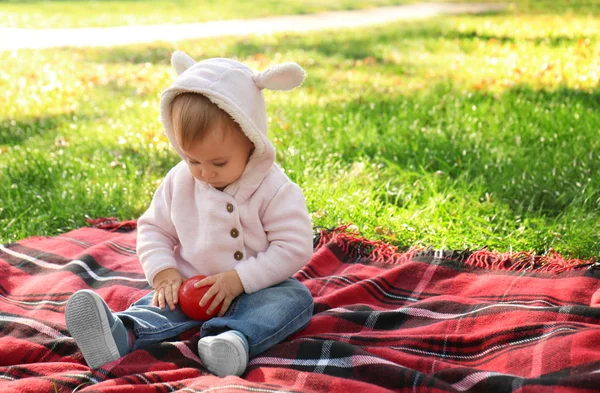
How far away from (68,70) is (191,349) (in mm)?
5887

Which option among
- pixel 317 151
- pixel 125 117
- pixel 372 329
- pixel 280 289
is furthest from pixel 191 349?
pixel 125 117

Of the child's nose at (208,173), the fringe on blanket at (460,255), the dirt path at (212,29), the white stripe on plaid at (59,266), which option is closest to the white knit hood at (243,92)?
the child's nose at (208,173)

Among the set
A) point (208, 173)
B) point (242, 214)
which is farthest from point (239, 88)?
point (242, 214)

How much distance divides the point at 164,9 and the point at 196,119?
12.8 metres

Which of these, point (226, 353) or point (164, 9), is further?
point (164, 9)

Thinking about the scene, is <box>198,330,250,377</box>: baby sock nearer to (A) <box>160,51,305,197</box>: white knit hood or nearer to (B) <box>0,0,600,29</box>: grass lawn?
(A) <box>160,51,305,197</box>: white knit hood

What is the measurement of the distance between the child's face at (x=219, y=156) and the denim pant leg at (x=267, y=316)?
454 mm

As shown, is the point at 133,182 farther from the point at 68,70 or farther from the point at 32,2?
the point at 32,2

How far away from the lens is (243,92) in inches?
100

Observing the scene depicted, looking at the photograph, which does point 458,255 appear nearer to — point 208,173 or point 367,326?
point 367,326

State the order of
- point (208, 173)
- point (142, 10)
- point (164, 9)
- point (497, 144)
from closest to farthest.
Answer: point (208, 173) < point (497, 144) < point (142, 10) < point (164, 9)

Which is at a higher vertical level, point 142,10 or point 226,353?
point 142,10

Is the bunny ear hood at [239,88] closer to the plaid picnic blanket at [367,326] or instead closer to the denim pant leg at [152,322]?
the denim pant leg at [152,322]

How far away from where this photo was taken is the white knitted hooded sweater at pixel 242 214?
8.50 feet
